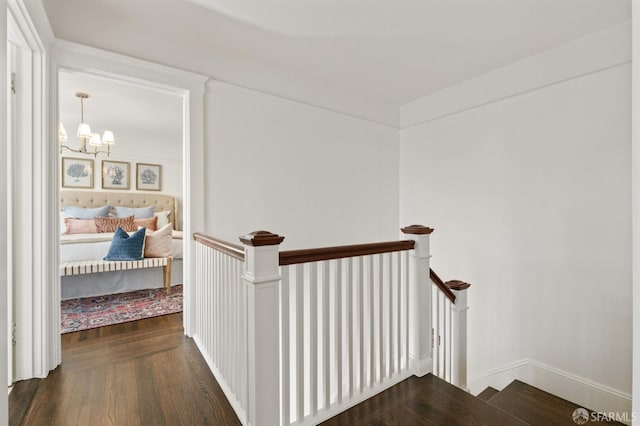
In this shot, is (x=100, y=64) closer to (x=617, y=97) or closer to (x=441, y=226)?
(x=441, y=226)

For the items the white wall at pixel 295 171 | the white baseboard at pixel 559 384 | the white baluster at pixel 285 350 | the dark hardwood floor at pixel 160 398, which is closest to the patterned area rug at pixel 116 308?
the dark hardwood floor at pixel 160 398

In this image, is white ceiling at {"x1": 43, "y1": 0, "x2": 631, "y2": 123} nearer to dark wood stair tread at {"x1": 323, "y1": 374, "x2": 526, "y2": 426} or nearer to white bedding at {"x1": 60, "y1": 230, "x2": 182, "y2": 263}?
white bedding at {"x1": 60, "y1": 230, "x2": 182, "y2": 263}

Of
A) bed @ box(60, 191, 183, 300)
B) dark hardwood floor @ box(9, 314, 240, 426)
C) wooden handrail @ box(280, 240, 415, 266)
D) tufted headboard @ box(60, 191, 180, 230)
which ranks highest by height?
tufted headboard @ box(60, 191, 180, 230)

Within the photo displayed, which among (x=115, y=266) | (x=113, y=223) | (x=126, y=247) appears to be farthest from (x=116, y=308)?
(x=113, y=223)

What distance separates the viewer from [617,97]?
7.61 ft

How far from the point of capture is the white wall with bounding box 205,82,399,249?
2652 mm

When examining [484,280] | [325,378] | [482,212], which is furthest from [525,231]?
[325,378]

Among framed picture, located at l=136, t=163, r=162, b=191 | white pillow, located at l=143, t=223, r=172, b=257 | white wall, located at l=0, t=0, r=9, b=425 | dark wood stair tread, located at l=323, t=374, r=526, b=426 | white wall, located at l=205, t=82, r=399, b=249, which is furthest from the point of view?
framed picture, located at l=136, t=163, r=162, b=191

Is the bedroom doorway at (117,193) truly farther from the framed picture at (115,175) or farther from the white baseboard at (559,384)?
the white baseboard at (559,384)

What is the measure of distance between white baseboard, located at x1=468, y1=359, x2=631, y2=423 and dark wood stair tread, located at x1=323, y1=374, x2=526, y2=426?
140 centimetres

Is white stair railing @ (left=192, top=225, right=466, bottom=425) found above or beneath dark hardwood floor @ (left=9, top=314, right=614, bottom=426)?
above

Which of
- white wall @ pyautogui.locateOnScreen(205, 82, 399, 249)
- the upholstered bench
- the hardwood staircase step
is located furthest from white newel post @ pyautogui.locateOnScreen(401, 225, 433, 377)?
the upholstered bench

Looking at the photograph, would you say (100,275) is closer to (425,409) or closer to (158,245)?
(158,245)

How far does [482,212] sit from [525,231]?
0.44 m
